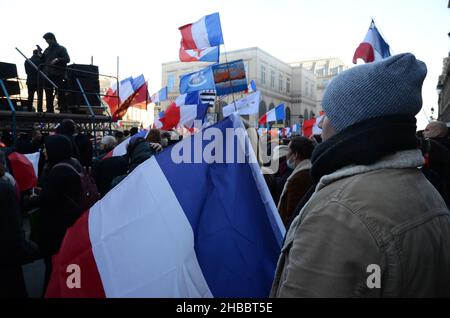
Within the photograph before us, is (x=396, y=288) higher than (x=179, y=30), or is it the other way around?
(x=179, y=30)

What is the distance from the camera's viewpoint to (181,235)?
1.92 meters

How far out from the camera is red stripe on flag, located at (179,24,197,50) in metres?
9.80

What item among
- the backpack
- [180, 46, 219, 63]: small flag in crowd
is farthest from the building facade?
the backpack

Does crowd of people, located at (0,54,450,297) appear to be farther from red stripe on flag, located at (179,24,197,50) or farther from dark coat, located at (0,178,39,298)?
red stripe on flag, located at (179,24,197,50)

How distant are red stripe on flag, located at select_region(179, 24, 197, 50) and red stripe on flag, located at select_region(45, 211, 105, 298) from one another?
844 cm

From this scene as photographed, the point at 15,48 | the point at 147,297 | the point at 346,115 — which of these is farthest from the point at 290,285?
the point at 15,48

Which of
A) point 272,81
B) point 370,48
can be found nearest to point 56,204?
point 370,48

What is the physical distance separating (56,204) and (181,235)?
2.13 meters

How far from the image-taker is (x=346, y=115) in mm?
1273

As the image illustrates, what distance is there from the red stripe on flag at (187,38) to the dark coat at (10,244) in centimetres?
757

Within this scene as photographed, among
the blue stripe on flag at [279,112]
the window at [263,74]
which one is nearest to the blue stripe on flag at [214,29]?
the blue stripe on flag at [279,112]
